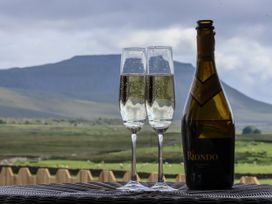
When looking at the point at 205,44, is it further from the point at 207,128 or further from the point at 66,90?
the point at 66,90

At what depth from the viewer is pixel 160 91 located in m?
1.28

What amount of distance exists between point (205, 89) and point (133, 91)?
0.14 metres

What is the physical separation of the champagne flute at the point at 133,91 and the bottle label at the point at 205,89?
0.33ft

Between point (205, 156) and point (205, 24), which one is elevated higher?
point (205, 24)

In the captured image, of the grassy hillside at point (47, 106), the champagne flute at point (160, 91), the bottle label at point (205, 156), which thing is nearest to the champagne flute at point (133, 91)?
the champagne flute at point (160, 91)

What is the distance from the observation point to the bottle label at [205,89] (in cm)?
130

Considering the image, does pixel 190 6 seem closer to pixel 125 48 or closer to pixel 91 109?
pixel 91 109

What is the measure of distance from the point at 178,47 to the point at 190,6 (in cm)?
32

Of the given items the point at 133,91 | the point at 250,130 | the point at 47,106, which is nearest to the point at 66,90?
the point at 47,106

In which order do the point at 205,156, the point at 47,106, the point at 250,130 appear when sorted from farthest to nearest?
the point at 47,106 → the point at 250,130 → the point at 205,156

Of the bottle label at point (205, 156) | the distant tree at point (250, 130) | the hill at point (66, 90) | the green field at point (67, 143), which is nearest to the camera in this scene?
the bottle label at point (205, 156)

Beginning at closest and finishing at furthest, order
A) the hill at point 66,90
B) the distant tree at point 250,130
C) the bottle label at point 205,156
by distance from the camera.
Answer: the bottle label at point 205,156 → the distant tree at point 250,130 → the hill at point 66,90

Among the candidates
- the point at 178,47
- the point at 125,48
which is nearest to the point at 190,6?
the point at 178,47

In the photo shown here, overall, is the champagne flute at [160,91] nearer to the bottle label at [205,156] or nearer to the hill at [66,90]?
the bottle label at [205,156]
